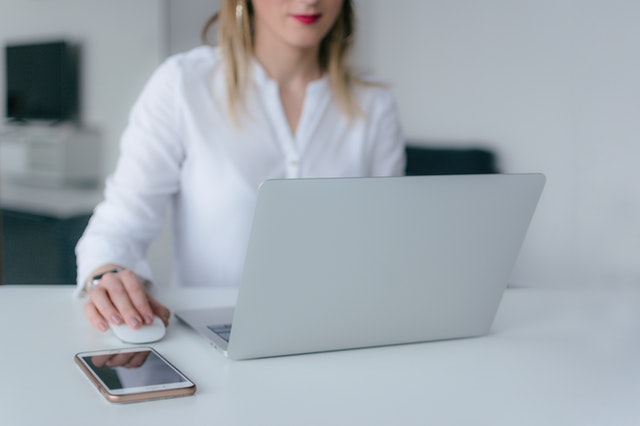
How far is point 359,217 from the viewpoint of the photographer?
884 millimetres

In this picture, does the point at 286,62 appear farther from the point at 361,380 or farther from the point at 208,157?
the point at 361,380

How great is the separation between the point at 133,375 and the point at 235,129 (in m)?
0.88

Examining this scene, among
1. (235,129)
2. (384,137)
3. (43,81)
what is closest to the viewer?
(235,129)

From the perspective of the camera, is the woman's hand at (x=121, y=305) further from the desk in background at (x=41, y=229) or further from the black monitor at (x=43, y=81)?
the black monitor at (x=43, y=81)

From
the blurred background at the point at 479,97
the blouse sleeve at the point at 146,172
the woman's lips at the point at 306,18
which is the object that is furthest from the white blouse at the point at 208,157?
the blurred background at the point at 479,97

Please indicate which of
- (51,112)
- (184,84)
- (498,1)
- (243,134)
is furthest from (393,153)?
(51,112)

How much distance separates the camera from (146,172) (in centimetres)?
155

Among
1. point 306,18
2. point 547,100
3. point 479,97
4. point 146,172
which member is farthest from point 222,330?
point 479,97

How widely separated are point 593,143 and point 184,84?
5.72 ft

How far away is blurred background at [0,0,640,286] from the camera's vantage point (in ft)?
9.05

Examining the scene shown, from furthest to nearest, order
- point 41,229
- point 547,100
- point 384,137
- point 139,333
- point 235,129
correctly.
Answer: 1. point 41,229
2. point 547,100
3. point 384,137
4. point 235,129
5. point 139,333

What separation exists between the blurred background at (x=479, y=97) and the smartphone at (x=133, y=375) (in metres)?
1.71

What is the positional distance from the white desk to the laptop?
0.03 metres

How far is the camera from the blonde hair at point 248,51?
1.67 metres
